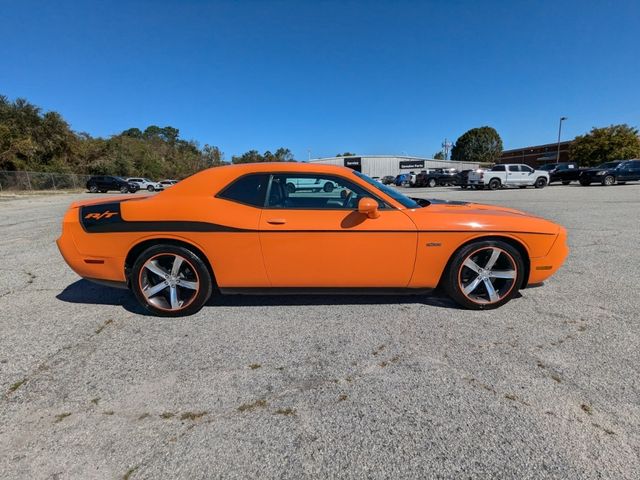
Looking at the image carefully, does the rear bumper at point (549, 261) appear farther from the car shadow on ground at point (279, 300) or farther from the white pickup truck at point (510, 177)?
the white pickup truck at point (510, 177)

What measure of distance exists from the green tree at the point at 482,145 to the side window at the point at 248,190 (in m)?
91.5

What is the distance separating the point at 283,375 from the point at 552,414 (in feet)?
5.43

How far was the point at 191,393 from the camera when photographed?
213cm

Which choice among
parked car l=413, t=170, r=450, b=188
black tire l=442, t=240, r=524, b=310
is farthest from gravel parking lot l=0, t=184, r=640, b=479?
parked car l=413, t=170, r=450, b=188

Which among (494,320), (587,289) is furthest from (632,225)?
(494,320)

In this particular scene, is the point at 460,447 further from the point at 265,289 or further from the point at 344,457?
the point at 265,289

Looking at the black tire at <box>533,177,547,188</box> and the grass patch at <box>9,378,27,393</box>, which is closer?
the grass patch at <box>9,378,27,393</box>

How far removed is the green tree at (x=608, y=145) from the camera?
4166cm

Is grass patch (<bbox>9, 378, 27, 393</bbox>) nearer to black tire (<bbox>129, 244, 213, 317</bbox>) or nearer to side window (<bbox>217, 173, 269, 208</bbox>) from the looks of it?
black tire (<bbox>129, 244, 213, 317</bbox>)

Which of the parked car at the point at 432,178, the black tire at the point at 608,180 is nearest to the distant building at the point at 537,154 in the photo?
the parked car at the point at 432,178

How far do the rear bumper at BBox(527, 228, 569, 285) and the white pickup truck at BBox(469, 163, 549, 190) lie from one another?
2104cm

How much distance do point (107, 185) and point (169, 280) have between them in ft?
122

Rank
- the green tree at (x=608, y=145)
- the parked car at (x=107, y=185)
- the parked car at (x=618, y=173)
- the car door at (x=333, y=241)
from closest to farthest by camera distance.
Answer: the car door at (x=333, y=241) < the parked car at (x=618, y=173) < the parked car at (x=107, y=185) < the green tree at (x=608, y=145)

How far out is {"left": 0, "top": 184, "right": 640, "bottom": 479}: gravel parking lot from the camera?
1.63m
